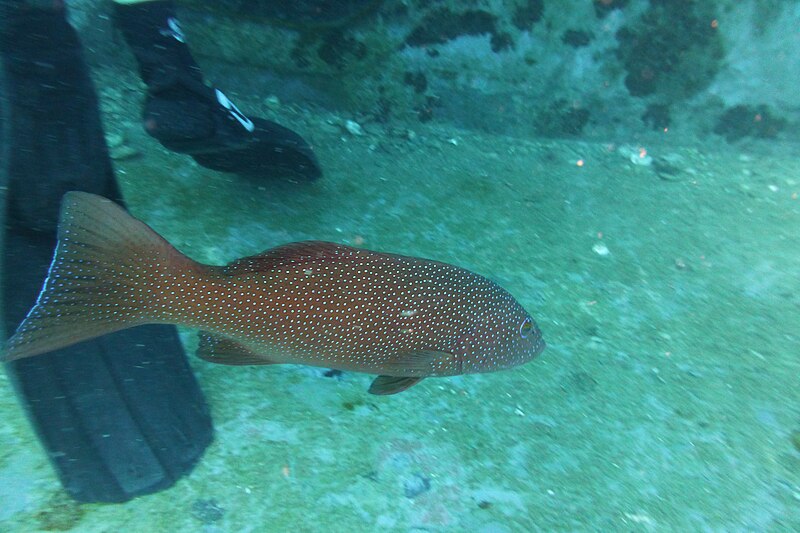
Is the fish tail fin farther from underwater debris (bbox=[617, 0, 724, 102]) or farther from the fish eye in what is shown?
underwater debris (bbox=[617, 0, 724, 102])

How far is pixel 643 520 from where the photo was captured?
258 cm

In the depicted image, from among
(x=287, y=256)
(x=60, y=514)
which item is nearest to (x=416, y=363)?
(x=287, y=256)

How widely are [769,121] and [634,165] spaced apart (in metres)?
2.16

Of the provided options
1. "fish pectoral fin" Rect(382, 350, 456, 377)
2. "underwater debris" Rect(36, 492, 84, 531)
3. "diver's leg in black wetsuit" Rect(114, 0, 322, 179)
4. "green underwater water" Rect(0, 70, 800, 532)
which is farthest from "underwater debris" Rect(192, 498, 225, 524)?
"diver's leg in black wetsuit" Rect(114, 0, 322, 179)

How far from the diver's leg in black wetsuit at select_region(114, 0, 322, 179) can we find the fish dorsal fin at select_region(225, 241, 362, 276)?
1.66 meters

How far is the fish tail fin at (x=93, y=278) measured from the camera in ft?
6.19

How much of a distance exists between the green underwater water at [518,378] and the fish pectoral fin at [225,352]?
611mm

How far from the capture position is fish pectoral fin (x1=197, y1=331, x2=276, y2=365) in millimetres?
2328

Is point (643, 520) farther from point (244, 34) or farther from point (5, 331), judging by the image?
point (244, 34)

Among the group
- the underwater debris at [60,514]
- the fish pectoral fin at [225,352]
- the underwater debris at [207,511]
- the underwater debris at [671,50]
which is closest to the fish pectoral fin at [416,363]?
the fish pectoral fin at [225,352]

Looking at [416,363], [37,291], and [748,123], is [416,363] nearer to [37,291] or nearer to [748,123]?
[37,291]

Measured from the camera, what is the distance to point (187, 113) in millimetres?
3477

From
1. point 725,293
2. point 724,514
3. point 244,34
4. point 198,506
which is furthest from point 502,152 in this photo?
point 198,506

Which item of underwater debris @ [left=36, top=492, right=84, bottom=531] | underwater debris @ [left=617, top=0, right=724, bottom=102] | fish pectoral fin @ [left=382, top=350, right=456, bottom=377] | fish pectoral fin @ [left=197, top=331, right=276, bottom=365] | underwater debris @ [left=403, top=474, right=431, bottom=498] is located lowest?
underwater debris @ [left=36, top=492, right=84, bottom=531]
